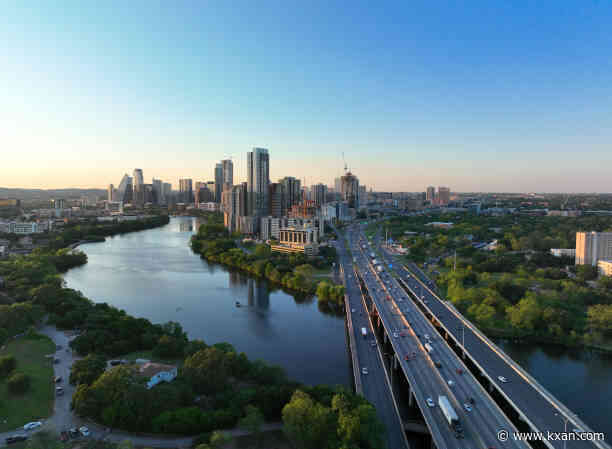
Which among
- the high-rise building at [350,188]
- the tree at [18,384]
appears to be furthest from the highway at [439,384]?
the high-rise building at [350,188]

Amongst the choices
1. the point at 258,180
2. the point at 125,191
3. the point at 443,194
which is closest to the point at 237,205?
the point at 258,180

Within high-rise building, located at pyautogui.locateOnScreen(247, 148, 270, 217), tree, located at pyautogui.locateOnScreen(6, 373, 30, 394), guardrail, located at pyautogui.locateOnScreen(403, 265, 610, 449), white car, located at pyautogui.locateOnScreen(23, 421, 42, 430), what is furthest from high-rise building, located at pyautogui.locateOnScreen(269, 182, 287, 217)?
white car, located at pyautogui.locateOnScreen(23, 421, 42, 430)

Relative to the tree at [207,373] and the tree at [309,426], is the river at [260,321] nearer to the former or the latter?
the tree at [207,373]

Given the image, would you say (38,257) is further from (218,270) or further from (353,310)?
(353,310)

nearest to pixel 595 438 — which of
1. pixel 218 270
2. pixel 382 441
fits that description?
pixel 382 441

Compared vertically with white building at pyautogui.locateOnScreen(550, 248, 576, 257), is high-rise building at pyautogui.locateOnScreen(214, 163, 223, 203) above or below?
above

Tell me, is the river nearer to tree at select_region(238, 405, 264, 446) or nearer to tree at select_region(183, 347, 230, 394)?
tree at select_region(183, 347, 230, 394)

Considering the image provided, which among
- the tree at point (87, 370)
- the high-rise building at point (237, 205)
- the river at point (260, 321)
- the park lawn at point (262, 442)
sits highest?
the high-rise building at point (237, 205)
